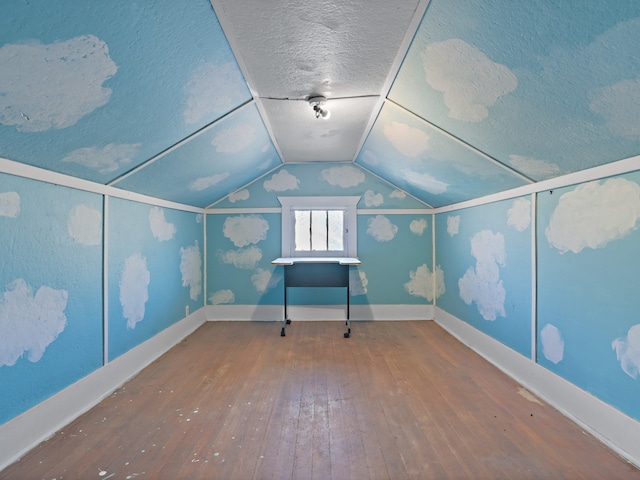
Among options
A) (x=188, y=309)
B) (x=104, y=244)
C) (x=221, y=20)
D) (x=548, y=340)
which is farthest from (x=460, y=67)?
(x=188, y=309)

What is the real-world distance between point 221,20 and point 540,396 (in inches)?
126

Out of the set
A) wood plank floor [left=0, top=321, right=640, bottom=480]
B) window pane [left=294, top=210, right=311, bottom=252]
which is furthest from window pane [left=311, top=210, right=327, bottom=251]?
wood plank floor [left=0, top=321, right=640, bottom=480]

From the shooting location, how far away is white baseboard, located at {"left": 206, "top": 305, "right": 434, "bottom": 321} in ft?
14.6

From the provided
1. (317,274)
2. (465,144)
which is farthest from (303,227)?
(465,144)

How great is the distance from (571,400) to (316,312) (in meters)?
2.96

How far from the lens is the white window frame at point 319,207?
446 centimetres

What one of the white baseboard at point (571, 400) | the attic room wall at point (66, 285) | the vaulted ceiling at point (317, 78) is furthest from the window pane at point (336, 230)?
the attic room wall at point (66, 285)

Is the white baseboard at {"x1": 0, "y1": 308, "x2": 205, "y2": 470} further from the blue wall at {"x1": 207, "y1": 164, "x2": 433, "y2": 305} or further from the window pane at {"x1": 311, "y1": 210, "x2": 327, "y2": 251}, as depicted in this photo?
the window pane at {"x1": 311, "y1": 210, "x2": 327, "y2": 251}

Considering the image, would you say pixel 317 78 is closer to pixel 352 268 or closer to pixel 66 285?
pixel 66 285

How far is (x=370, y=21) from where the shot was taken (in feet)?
4.97

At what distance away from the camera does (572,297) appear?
6.93 ft

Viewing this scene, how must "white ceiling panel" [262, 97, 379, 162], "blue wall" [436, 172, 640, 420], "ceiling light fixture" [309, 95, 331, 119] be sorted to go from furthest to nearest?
"white ceiling panel" [262, 97, 379, 162], "ceiling light fixture" [309, 95, 331, 119], "blue wall" [436, 172, 640, 420]

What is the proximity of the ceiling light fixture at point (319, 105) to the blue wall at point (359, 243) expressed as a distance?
2005 millimetres

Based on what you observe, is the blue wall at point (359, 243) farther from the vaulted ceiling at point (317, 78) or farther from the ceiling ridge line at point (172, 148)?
the ceiling ridge line at point (172, 148)
